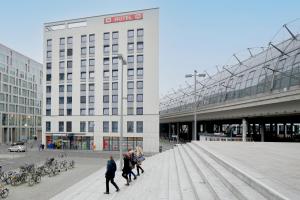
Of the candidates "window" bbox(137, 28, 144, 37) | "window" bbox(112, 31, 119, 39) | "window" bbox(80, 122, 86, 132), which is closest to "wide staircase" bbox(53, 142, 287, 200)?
"window" bbox(80, 122, 86, 132)

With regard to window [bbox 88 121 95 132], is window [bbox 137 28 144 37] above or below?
above

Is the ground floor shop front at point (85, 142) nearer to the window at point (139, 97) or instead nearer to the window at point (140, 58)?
the window at point (139, 97)

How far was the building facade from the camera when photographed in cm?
8031

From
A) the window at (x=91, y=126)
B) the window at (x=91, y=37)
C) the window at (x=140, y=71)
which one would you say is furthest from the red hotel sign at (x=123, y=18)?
the window at (x=91, y=126)

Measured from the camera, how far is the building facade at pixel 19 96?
263 feet

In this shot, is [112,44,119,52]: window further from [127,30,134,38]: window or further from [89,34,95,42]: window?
[89,34,95,42]: window

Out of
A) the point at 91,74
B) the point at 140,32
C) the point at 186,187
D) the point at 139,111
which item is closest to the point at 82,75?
the point at 91,74

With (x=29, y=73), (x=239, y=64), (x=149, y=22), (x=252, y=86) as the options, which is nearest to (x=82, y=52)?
(x=149, y=22)

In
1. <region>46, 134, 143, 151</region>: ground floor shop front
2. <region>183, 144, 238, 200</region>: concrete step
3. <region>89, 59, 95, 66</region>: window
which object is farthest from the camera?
<region>89, 59, 95, 66</region>: window

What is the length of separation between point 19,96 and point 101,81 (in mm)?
48970

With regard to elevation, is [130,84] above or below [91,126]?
above

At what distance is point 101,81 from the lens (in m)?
53.2

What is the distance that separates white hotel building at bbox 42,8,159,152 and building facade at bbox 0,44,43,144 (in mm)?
27608

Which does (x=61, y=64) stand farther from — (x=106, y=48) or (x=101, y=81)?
(x=106, y=48)
